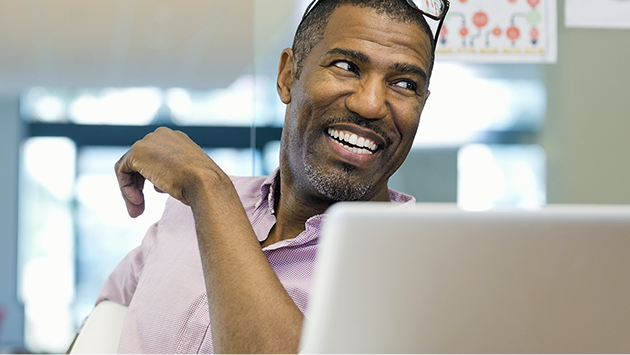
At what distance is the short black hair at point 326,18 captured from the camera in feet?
3.45

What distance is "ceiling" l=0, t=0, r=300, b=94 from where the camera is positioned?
1801 mm

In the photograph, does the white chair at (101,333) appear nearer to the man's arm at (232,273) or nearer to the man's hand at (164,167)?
the man's hand at (164,167)

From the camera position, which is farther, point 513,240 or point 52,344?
point 52,344

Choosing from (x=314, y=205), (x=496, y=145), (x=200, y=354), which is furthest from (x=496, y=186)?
(x=200, y=354)

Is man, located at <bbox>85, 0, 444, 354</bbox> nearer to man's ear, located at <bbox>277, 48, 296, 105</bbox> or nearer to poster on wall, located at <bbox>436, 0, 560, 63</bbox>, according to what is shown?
man's ear, located at <bbox>277, 48, 296, 105</bbox>

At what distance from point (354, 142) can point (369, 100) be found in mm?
81

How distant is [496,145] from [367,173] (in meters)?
1.00

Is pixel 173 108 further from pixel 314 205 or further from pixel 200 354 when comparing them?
pixel 200 354

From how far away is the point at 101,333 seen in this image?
1034 mm

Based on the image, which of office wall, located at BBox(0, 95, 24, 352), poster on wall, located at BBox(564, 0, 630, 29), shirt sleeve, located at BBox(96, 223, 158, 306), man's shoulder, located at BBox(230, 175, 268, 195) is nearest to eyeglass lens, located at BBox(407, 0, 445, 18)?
man's shoulder, located at BBox(230, 175, 268, 195)

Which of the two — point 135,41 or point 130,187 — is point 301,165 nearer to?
point 130,187

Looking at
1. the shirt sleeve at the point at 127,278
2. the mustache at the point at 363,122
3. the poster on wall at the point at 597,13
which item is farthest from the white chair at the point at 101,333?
the poster on wall at the point at 597,13

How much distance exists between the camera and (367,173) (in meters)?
1.04

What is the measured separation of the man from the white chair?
2.4 inches
